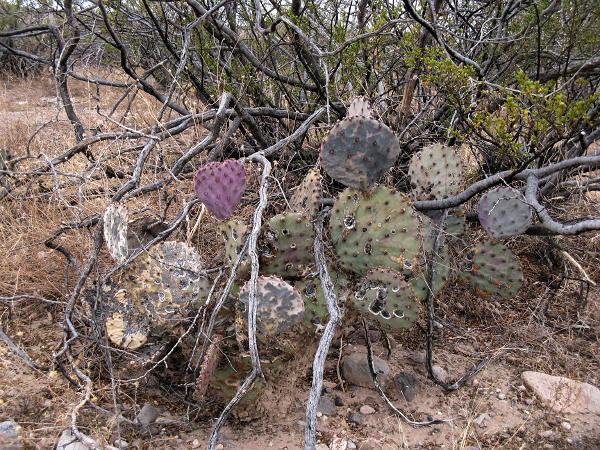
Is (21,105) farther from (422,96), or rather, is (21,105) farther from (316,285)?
(316,285)

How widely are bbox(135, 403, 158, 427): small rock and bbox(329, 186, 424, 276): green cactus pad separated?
989 mm

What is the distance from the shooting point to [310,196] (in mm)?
2170

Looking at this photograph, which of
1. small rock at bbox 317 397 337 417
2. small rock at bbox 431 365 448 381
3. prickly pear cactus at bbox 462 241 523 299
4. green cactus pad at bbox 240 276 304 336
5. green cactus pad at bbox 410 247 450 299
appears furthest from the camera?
prickly pear cactus at bbox 462 241 523 299

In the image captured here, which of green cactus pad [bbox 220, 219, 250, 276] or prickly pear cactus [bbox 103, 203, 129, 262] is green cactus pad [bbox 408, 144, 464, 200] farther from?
prickly pear cactus [bbox 103, 203, 129, 262]

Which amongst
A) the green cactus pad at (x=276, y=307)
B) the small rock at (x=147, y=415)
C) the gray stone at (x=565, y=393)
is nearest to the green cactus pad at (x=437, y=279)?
the gray stone at (x=565, y=393)

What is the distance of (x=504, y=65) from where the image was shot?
3438 mm

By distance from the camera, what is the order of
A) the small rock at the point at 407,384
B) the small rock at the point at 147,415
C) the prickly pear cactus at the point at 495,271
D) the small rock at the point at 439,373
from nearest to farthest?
the small rock at the point at 147,415 → the small rock at the point at 407,384 → the small rock at the point at 439,373 → the prickly pear cactus at the point at 495,271

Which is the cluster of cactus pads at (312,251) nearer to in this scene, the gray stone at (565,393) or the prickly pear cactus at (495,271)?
the prickly pear cactus at (495,271)

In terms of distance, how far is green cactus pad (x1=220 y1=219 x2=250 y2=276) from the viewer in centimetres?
202

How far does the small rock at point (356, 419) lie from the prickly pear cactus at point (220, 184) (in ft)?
3.24

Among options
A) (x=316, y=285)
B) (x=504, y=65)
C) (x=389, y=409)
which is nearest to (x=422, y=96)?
(x=504, y=65)

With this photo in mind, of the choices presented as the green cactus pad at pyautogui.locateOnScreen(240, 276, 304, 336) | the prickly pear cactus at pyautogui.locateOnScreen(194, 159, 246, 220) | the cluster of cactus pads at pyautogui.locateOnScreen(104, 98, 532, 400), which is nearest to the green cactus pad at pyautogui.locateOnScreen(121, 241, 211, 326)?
the cluster of cactus pads at pyautogui.locateOnScreen(104, 98, 532, 400)

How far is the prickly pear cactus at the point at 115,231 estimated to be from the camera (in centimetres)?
196

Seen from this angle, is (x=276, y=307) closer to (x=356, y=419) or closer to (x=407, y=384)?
(x=356, y=419)
